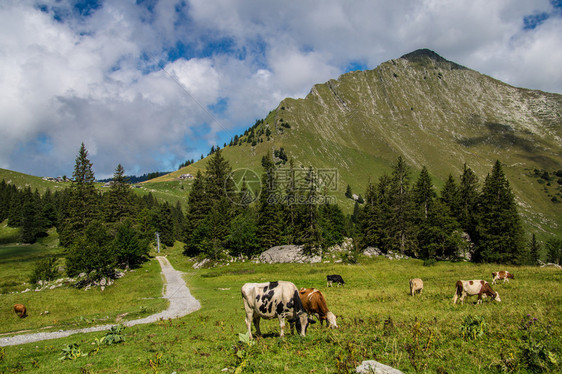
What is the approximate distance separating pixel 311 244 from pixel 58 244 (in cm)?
9150

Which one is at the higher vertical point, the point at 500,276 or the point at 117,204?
the point at 117,204

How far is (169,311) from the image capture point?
80.6ft

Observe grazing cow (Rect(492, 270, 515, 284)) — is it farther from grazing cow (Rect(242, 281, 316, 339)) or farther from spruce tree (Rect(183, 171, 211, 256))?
spruce tree (Rect(183, 171, 211, 256))

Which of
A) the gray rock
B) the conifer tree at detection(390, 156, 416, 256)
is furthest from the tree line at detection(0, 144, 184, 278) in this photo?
the conifer tree at detection(390, 156, 416, 256)

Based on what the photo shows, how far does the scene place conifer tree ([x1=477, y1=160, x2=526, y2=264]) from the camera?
48.7 m

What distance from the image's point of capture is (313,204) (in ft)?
178

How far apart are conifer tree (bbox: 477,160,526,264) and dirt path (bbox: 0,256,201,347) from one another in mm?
52900

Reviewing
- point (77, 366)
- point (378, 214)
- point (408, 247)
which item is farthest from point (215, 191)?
point (77, 366)

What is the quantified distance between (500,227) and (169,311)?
189 feet

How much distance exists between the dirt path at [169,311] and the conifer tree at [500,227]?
52.9m

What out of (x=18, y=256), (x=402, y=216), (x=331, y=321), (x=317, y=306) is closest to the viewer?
(x=331, y=321)

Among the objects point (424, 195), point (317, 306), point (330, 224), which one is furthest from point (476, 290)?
point (424, 195)

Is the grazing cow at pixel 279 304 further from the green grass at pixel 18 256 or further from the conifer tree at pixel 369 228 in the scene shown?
the conifer tree at pixel 369 228

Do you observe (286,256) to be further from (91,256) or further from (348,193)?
(348,193)
